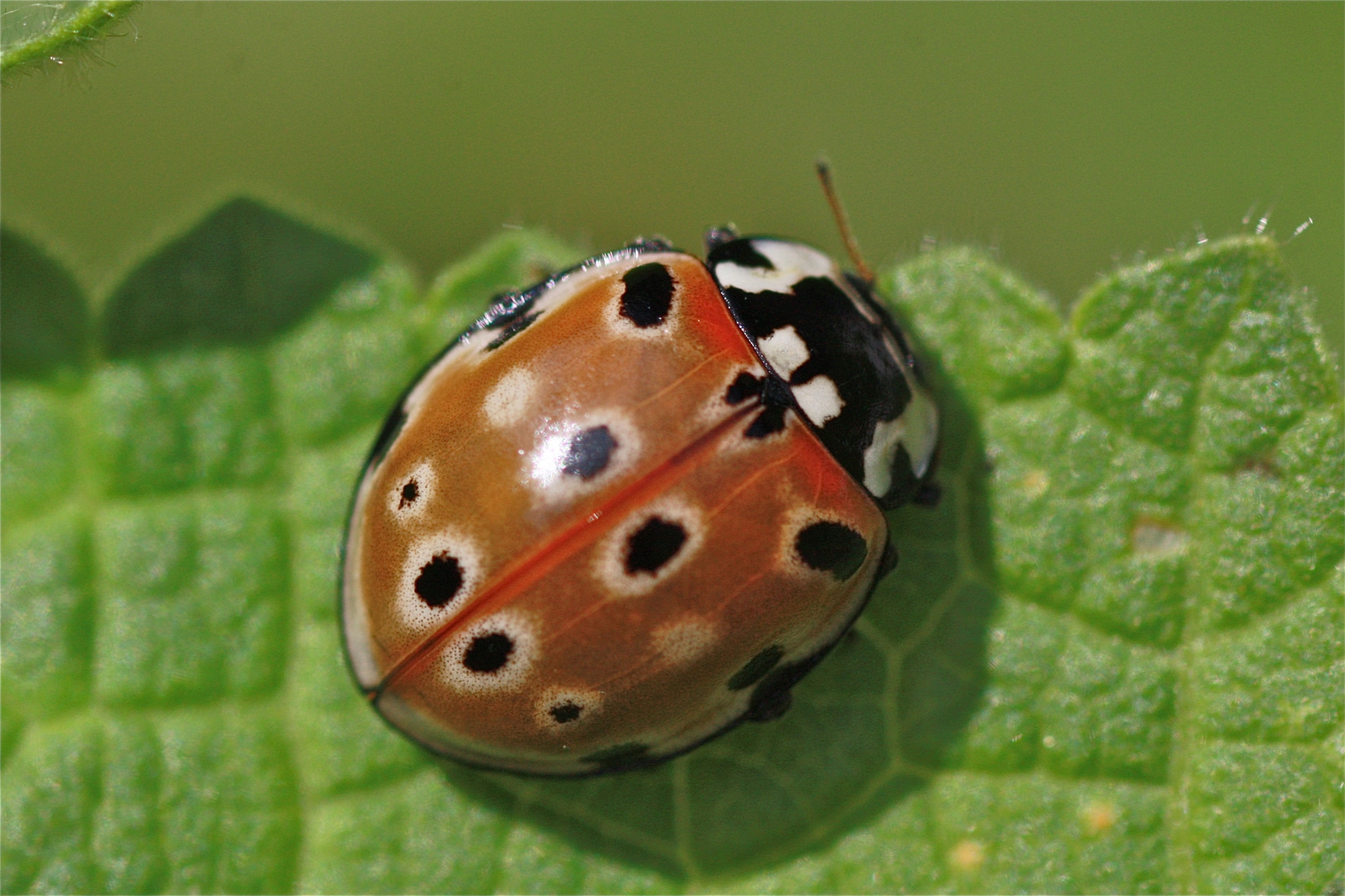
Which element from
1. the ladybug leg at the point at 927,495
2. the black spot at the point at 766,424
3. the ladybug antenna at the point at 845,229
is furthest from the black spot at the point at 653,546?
the ladybug antenna at the point at 845,229

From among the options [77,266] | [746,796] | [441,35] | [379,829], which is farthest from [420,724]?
[441,35]

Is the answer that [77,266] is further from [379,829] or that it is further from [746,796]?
[746,796]

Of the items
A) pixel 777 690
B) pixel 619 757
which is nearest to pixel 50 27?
pixel 619 757

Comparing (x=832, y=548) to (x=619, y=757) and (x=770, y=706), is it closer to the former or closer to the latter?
(x=770, y=706)

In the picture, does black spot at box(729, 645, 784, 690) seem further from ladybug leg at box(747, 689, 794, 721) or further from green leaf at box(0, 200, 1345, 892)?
green leaf at box(0, 200, 1345, 892)

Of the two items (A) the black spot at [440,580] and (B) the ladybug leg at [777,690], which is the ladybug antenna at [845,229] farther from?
(A) the black spot at [440,580]

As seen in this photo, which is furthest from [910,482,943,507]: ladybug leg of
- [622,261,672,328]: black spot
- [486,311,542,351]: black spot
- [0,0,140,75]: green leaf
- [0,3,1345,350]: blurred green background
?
[0,0,140,75]: green leaf

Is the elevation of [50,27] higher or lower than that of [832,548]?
higher
